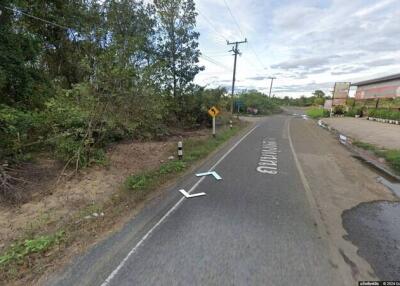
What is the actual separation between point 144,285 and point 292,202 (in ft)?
12.5

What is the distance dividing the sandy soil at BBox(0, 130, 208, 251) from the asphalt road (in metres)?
1.66

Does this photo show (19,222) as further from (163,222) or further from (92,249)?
(163,222)

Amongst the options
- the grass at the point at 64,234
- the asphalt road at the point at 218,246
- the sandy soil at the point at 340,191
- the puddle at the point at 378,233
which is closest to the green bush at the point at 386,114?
Result: the sandy soil at the point at 340,191

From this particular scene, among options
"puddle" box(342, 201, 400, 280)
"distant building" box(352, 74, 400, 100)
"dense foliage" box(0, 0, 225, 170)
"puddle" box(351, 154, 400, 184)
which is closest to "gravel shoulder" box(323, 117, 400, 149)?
"puddle" box(351, 154, 400, 184)

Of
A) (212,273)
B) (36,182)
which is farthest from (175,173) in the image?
(212,273)

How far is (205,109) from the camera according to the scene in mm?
19812

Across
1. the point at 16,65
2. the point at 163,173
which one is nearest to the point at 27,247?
the point at 163,173

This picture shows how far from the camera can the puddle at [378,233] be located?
3.42 m

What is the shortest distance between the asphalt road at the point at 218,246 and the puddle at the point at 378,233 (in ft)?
1.95

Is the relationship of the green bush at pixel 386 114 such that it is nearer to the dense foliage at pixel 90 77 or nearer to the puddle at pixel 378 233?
the dense foliage at pixel 90 77

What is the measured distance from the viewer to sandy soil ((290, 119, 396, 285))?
3.54 m

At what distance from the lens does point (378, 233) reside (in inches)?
171

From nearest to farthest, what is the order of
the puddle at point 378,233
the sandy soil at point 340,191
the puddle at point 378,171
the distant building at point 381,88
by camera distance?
the puddle at point 378,233, the sandy soil at point 340,191, the puddle at point 378,171, the distant building at point 381,88

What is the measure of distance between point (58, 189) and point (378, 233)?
710cm
